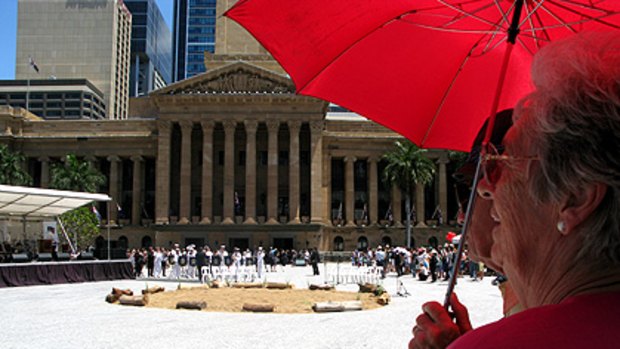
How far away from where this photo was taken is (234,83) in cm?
6438

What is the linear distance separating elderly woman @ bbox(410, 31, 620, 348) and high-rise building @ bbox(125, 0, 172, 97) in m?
175

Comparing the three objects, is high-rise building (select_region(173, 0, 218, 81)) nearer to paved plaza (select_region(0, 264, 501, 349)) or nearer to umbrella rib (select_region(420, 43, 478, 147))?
paved plaza (select_region(0, 264, 501, 349))

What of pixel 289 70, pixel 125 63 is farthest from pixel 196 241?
pixel 125 63

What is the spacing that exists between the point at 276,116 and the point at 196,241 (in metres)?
15.8

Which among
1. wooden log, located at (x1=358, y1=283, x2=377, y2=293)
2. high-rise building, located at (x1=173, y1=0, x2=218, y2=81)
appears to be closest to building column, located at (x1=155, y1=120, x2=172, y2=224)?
wooden log, located at (x1=358, y1=283, x2=377, y2=293)

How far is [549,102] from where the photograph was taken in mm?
1330

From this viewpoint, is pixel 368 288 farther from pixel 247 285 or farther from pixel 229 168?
pixel 229 168

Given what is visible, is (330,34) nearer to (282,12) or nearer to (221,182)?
(282,12)

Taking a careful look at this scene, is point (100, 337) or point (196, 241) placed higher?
point (100, 337)

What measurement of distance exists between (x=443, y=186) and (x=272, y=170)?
2003cm

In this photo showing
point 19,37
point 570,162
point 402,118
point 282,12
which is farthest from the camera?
point 19,37

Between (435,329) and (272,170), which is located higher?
(272,170)

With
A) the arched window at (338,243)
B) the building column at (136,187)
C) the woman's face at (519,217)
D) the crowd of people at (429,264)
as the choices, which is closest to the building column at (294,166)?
the arched window at (338,243)

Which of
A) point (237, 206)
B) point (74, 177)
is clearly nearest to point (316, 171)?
point (237, 206)
